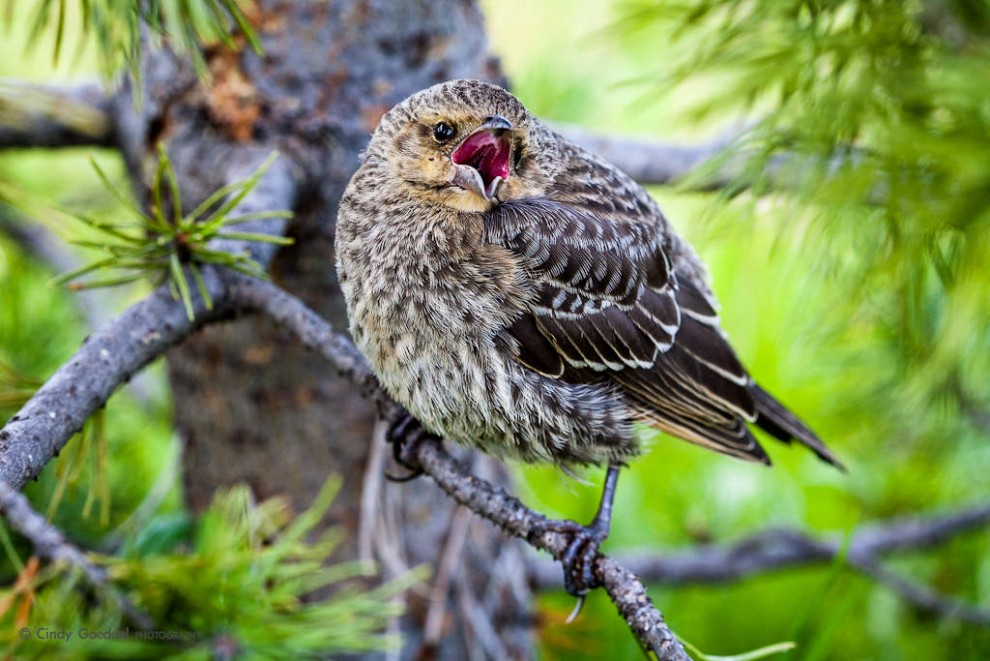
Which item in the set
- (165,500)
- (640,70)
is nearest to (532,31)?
(640,70)

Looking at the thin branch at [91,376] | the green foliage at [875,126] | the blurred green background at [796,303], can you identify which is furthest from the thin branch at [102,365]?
the green foliage at [875,126]

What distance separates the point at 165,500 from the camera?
2.86 metres

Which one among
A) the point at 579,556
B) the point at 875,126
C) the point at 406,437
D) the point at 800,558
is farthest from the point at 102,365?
the point at 800,558

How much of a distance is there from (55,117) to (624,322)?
138cm

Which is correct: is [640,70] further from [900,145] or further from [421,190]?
[900,145]

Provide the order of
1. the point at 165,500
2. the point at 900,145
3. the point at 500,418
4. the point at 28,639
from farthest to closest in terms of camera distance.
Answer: the point at 165,500 → the point at 500,418 → the point at 28,639 → the point at 900,145

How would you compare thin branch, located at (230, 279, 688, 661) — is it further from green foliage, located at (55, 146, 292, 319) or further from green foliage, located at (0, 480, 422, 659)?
green foliage, located at (0, 480, 422, 659)

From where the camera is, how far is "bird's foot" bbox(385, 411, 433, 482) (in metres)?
1.89

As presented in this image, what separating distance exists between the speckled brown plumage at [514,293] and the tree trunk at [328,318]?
0.28m

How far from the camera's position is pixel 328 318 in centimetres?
228

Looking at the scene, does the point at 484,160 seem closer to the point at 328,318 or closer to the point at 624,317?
the point at 624,317

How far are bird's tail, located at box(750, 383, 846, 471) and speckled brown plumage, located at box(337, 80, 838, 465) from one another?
11cm

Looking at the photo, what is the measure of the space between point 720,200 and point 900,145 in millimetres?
388

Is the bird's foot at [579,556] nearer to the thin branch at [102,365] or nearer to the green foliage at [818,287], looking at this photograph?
the green foliage at [818,287]
